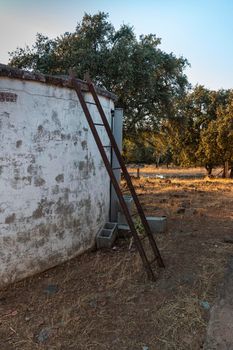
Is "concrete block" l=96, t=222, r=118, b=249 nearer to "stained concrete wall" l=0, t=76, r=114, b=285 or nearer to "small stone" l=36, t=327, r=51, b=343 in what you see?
"stained concrete wall" l=0, t=76, r=114, b=285

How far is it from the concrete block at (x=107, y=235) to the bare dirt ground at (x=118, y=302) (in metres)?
0.21

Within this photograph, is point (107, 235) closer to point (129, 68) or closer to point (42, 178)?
point (42, 178)

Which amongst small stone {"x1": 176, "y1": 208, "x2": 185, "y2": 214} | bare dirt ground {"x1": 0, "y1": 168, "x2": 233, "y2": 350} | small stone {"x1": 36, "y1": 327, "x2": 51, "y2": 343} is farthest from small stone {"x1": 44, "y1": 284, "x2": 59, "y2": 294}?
small stone {"x1": 176, "y1": 208, "x2": 185, "y2": 214}

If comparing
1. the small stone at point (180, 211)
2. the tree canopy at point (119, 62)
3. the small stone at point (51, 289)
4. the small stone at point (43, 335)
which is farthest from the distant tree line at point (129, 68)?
the small stone at point (43, 335)

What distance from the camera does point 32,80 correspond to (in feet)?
17.9

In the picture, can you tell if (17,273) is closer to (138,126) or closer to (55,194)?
(55,194)

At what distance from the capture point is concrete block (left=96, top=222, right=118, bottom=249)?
701 cm

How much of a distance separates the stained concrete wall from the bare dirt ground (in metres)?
0.40

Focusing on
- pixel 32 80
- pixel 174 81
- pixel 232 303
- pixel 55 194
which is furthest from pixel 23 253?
pixel 174 81

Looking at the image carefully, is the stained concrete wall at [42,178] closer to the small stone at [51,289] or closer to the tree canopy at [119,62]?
the small stone at [51,289]

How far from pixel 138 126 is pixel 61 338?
52.4 ft

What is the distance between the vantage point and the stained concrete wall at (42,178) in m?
5.23

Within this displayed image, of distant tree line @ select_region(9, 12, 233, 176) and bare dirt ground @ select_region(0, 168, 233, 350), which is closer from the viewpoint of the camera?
bare dirt ground @ select_region(0, 168, 233, 350)

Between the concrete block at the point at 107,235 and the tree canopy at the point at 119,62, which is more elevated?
the tree canopy at the point at 119,62
